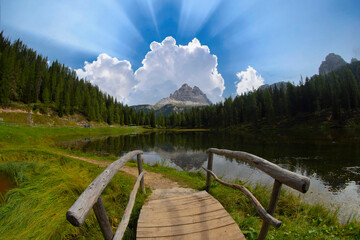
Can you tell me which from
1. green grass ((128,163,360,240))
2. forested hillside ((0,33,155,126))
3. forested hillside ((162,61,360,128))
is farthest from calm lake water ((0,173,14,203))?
forested hillside ((162,61,360,128))

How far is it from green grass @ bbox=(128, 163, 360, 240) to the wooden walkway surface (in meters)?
0.69

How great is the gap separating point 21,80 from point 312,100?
125m

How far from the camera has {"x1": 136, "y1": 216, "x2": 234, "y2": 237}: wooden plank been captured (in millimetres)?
2805

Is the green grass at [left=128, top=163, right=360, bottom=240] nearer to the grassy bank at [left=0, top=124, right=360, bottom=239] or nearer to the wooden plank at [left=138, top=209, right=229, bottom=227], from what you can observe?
the grassy bank at [left=0, top=124, right=360, bottom=239]

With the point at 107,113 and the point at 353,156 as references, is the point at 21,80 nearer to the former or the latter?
the point at 107,113

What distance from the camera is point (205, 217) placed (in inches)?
130

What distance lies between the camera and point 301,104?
240 ft

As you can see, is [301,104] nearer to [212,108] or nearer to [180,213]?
[212,108]

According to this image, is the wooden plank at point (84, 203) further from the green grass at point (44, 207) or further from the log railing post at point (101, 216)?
the green grass at point (44, 207)

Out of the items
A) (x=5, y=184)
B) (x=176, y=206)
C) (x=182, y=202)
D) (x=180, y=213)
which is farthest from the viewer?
(x=5, y=184)

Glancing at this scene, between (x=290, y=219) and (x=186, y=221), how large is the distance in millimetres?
4370

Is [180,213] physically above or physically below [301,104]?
below

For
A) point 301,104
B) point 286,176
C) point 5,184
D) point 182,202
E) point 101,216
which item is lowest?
point 182,202

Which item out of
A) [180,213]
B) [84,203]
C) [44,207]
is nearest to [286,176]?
[180,213]
